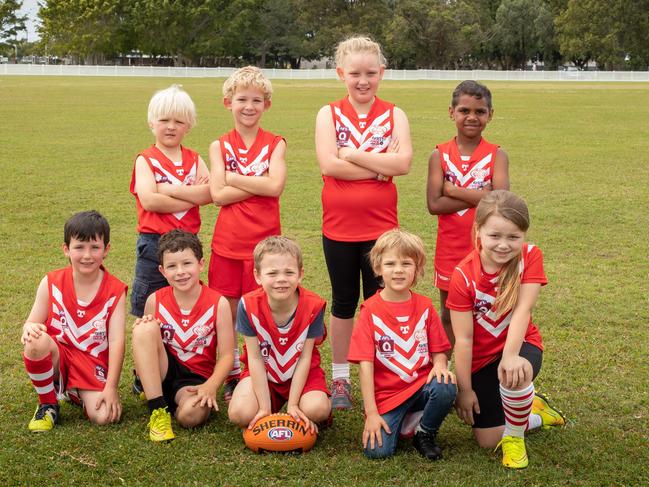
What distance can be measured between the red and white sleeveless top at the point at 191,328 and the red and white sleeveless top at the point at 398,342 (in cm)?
80

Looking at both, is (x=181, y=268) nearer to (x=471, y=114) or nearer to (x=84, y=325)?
(x=84, y=325)

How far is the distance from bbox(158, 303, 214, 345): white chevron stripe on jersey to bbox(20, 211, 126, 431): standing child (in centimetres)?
23

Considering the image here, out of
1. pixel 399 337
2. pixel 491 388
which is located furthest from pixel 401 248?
pixel 491 388

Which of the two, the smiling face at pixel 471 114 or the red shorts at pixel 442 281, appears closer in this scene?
the smiling face at pixel 471 114

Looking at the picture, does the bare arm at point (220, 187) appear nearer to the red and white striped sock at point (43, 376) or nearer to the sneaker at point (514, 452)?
the red and white striped sock at point (43, 376)

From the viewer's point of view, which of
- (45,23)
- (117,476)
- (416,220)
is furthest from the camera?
(45,23)

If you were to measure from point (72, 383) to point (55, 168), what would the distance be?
918 centimetres

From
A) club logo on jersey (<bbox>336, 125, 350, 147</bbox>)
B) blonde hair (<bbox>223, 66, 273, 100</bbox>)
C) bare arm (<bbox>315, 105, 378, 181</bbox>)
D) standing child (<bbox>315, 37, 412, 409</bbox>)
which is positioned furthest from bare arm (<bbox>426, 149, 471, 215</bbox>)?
blonde hair (<bbox>223, 66, 273, 100</bbox>)

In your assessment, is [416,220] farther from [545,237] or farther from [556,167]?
[556,167]

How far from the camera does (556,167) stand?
13000 mm

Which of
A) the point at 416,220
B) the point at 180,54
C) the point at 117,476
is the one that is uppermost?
the point at 180,54

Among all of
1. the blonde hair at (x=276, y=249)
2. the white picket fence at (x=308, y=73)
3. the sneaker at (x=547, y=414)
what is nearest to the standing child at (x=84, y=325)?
the blonde hair at (x=276, y=249)

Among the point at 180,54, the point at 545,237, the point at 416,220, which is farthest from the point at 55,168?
the point at 180,54

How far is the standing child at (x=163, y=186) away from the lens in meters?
4.36
